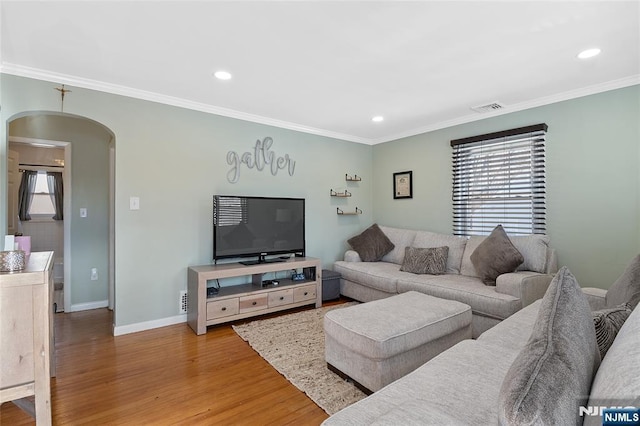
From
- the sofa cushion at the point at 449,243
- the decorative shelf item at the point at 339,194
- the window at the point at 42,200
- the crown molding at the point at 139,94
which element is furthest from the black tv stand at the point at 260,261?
the window at the point at 42,200

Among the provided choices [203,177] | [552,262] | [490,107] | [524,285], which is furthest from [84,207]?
[552,262]

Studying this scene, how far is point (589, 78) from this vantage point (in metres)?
2.74

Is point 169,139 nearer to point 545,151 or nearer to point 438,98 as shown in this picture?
point 438,98

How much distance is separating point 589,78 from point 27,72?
193 inches

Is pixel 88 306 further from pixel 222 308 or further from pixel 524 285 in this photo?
pixel 524 285

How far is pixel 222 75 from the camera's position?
2.69m

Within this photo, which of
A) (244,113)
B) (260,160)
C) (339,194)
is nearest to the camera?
(244,113)

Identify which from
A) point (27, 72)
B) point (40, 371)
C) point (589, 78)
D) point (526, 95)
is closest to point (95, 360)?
point (40, 371)

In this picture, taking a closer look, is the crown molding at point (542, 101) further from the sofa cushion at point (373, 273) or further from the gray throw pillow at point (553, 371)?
the gray throw pillow at point (553, 371)

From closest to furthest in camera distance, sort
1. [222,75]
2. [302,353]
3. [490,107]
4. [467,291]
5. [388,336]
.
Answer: [388,336], [302,353], [222,75], [467,291], [490,107]

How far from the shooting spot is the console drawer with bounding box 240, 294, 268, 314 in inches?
129

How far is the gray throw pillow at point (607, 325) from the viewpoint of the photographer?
1037 millimetres

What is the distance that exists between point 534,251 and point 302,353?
8.10ft

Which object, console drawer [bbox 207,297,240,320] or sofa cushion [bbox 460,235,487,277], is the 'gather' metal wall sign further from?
sofa cushion [bbox 460,235,487,277]
